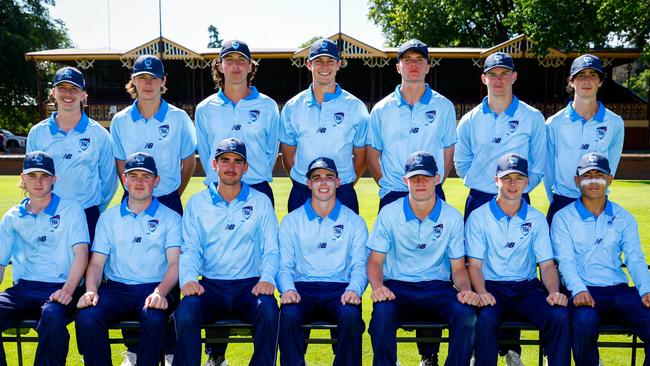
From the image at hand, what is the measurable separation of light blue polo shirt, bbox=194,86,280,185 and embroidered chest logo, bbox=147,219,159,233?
74 centimetres

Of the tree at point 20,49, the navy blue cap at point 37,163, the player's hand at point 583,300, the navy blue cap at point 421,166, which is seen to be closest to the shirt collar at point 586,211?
the player's hand at point 583,300

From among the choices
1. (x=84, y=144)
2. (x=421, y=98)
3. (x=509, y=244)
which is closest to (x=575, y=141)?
(x=509, y=244)

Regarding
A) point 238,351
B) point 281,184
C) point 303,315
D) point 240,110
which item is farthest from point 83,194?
point 281,184

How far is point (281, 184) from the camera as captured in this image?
19.1 meters

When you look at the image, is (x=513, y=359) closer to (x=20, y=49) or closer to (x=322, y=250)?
(x=322, y=250)

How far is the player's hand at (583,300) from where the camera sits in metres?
4.34

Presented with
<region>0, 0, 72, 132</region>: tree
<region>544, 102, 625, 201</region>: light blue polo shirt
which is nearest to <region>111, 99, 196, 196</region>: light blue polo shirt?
<region>544, 102, 625, 201</region>: light blue polo shirt

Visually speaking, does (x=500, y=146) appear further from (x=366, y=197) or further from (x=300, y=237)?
(x=366, y=197)

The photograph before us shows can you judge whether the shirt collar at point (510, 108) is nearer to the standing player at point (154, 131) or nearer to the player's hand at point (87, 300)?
the standing player at point (154, 131)

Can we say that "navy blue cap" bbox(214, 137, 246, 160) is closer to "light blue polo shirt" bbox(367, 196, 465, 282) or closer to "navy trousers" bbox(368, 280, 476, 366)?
"light blue polo shirt" bbox(367, 196, 465, 282)

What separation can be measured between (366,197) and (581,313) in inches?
452

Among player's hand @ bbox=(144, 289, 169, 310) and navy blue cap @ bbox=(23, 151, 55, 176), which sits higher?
navy blue cap @ bbox=(23, 151, 55, 176)

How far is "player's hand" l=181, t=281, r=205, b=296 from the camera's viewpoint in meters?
4.45

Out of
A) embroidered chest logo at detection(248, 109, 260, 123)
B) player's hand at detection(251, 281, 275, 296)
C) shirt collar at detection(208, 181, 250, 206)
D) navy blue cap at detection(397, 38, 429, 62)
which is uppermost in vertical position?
navy blue cap at detection(397, 38, 429, 62)
